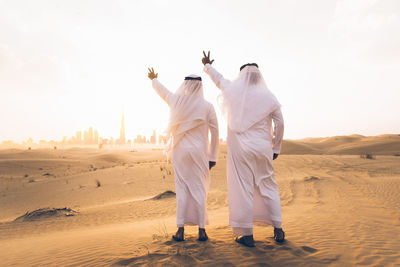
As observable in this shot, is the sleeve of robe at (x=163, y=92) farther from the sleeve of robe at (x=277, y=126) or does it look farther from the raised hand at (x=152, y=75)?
the sleeve of robe at (x=277, y=126)

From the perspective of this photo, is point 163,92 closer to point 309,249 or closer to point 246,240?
point 246,240

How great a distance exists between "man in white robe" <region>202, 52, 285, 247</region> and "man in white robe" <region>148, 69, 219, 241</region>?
0.41 m

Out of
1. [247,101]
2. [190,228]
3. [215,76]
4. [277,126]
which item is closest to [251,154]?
[277,126]

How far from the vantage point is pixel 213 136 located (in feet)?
13.8

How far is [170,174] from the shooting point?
46.5ft

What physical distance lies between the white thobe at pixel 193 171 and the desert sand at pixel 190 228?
0.42 m

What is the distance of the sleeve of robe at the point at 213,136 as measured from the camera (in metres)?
4.13

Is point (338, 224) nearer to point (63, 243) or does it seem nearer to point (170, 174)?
point (63, 243)

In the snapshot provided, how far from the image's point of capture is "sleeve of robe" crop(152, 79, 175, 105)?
4.32 meters

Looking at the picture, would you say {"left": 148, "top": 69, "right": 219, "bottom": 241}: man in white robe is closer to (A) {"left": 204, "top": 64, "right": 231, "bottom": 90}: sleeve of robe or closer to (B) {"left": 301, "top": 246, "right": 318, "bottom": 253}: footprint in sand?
(A) {"left": 204, "top": 64, "right": 231, "bottom": 90}: sleeve of robe

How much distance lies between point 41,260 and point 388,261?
186 inches

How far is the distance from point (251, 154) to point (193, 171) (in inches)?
36.9

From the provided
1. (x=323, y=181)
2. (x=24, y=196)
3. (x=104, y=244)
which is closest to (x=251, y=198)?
(x=104, y=244)

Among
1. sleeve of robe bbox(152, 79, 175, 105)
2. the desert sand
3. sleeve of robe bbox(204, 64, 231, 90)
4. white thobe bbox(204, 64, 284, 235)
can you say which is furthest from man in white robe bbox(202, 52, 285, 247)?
sleeve of robe bbox(152, 79, 175, 105)
